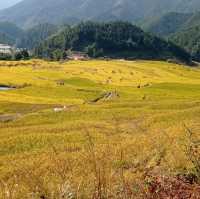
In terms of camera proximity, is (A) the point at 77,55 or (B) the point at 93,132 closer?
(B) the point at 93,132

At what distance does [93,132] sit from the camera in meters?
33.4

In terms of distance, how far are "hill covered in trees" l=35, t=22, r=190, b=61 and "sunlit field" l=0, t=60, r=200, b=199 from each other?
56299mm

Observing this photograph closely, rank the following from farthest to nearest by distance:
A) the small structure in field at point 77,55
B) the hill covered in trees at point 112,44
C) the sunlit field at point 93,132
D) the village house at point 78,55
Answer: the hill covered in trees at point 112,44 < the small structure in field at point 77,55 < the village house at point 78,55 < the sunlit field at point 93,132

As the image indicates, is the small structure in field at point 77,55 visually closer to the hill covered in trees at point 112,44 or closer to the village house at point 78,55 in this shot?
the village house at point 78,55

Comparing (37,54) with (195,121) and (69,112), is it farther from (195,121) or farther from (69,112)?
(195,121)

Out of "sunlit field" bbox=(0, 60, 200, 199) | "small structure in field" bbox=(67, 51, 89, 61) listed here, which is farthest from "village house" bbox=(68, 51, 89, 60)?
"sunlit field" bbox=(0, 60, 200, 199)

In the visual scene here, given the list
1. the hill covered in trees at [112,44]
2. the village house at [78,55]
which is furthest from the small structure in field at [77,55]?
the hill covered in trees at [112,44]

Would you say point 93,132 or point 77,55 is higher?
point 93,132

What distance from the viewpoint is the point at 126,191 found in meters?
7.14

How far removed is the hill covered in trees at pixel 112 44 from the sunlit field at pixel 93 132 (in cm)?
5630

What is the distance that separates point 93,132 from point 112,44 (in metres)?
130

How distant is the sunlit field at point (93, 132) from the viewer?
7918 mm

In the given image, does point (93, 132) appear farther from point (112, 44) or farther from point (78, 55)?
point (112, 44)

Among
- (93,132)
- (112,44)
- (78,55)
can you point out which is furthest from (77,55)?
(93,132)
